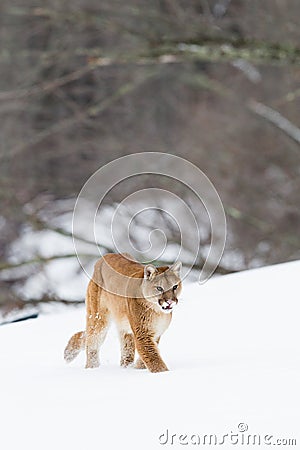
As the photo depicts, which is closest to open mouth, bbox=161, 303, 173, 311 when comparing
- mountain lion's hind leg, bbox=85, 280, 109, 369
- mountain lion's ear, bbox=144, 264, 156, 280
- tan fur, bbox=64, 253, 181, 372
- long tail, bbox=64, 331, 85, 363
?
tan fur, bbox=64, 253, 181, 372

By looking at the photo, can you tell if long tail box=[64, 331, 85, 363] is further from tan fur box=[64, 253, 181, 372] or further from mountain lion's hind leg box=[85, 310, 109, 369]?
mountain lion's hind leg box=[85, 310, 109, 369]

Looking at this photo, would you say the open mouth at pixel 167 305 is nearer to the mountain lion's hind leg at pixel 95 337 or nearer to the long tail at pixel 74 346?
the mountain lion's hind leg at pixel 95 337

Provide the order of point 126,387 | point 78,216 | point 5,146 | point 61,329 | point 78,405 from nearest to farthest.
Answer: point 78,405
point 126,387
point 61,329
point 78,216
point 5,146

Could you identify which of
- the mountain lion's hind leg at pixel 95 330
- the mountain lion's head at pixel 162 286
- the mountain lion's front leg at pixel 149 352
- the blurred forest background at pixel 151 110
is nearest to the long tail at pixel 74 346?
the mountain lion's hind leg at pixel 95 330

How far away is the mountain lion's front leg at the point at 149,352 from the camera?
199 inches

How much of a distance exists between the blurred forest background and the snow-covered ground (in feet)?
11.2

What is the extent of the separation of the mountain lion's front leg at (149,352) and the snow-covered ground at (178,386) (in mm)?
69

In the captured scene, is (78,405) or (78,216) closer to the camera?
(78,405)

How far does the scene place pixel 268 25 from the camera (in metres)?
13.3

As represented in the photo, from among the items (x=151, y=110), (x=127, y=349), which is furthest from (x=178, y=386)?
A: (x=151, y=110)

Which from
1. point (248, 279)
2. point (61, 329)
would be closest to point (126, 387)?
point (61, 329)

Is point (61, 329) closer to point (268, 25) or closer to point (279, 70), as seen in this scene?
point (268, 25)

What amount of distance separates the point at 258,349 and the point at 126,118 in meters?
14.7

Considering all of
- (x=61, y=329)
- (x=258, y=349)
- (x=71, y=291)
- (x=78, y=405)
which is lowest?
(x=78, y=405)
